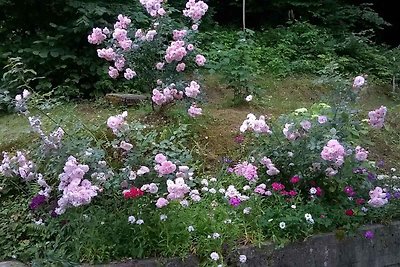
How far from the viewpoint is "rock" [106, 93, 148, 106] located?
5.97 meters

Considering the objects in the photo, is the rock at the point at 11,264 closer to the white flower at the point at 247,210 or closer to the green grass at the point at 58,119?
the green grass at the point at 58,119

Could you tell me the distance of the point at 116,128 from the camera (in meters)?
3.86

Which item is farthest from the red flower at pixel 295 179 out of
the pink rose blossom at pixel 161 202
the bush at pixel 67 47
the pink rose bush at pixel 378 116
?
the bush at pixel 67 47

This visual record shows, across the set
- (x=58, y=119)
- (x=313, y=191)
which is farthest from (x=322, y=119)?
(x=58, y=119)

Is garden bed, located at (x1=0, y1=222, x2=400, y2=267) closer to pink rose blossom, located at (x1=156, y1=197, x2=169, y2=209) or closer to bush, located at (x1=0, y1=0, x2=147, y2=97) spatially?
pink rose blossom, located at (x1=156, y1=197, x2=169, y2=209)

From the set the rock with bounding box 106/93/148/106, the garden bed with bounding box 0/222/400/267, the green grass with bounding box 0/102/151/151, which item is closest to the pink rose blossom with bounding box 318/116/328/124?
the garden bed with bounding box 0/222/400/267

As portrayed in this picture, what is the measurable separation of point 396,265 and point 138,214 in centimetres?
208

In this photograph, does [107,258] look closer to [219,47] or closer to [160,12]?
[160,12]

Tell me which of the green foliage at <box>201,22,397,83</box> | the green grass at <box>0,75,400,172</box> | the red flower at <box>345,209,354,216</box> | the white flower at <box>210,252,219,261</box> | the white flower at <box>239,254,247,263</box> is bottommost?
the green foliage at <box>201,22,397,83</box>

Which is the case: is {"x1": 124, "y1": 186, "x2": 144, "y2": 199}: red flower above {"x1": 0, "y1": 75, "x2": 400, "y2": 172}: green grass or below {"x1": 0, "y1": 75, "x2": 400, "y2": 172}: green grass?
above

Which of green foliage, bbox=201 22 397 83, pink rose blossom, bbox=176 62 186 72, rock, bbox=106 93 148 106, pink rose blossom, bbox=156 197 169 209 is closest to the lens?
pink rose blossom, bbox=156 197 169 209

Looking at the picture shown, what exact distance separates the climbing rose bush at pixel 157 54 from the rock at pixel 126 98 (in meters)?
0.69

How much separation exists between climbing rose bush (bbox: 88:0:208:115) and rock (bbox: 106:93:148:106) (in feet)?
2.27

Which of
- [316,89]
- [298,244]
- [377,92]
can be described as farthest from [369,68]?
[298,244]
